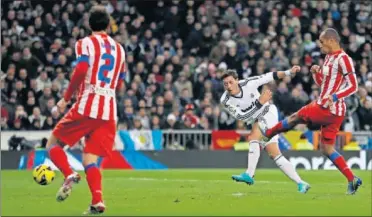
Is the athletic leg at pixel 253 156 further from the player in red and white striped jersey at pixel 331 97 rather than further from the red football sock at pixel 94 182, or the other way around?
the red football sock at pixel 94 182

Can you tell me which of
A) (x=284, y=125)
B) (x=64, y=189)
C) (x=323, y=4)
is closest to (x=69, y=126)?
(x=64, y=189)

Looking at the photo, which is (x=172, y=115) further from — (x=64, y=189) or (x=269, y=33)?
(x=64, y=189)

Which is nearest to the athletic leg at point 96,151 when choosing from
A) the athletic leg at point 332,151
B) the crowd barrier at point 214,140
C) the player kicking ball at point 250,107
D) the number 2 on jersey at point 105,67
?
the number 2 on jersey at point 105,67

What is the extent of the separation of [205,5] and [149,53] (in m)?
3.26

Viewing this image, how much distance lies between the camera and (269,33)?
3038 centimetres

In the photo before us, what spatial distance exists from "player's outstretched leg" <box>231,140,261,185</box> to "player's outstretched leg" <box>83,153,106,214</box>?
15.4 feet

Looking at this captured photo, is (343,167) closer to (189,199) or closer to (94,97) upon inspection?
(189,199)

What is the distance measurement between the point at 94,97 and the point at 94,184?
106 centimetres

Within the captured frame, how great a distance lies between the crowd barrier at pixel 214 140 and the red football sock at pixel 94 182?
1408 cm

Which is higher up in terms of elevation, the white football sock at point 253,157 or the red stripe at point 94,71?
the red stripe at point 94,71

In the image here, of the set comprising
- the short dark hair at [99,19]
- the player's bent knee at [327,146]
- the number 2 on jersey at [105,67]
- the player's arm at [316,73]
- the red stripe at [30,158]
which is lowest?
the red stripe at [30,158]

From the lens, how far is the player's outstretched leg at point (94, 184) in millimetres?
11367

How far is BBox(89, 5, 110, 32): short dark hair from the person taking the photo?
38.7 ft

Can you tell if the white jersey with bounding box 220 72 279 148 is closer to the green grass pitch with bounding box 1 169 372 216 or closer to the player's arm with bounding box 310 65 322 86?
the green grass pitch with bounding box 1 169 372 216
